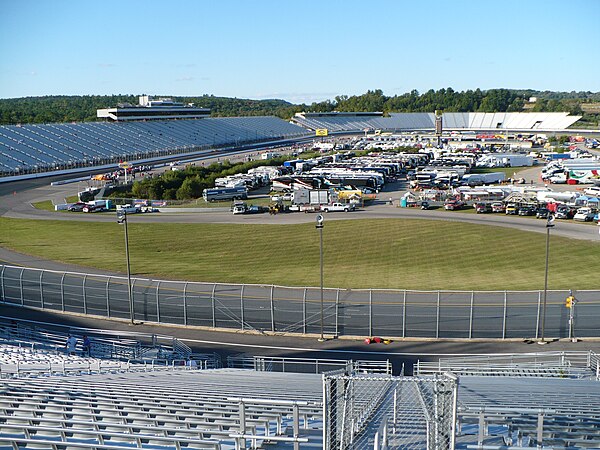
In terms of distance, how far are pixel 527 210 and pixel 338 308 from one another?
32408 mm

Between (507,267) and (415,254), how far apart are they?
20.7 feet

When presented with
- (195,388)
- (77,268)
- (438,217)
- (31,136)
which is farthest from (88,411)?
(31,136)

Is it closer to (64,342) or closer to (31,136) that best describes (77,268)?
(64,342)

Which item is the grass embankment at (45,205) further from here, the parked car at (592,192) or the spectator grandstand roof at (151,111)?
the spectator grandstand roof at (151,111)

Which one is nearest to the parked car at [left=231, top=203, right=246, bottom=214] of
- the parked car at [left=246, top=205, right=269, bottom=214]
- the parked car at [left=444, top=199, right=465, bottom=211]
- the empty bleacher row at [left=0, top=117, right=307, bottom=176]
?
the parked car at [left=246, top=205, right=269, bottom=214]

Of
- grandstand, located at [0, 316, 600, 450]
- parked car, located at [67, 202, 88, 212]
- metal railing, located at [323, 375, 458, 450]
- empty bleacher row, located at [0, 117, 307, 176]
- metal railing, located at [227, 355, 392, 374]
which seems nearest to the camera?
metal railing, located at [323, 375, 458, 450]

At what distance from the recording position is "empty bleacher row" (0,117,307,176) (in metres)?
96.9

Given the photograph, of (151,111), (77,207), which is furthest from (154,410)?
(151,111)

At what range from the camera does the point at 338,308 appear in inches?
1150

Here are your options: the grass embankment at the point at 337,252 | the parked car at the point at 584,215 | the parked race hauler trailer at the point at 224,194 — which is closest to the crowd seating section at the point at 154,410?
the grass embankment at the point at 337,252

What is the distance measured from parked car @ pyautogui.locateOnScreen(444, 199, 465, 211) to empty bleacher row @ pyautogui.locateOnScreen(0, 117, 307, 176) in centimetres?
6347

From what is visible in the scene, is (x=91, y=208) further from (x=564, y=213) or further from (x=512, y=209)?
(x=564, y=213)

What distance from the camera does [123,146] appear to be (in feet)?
388

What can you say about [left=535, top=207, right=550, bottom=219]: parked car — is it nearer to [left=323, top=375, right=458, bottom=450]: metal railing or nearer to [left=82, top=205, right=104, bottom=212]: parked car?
[left=82, top=205, right=104, bottom=212]: parked car
